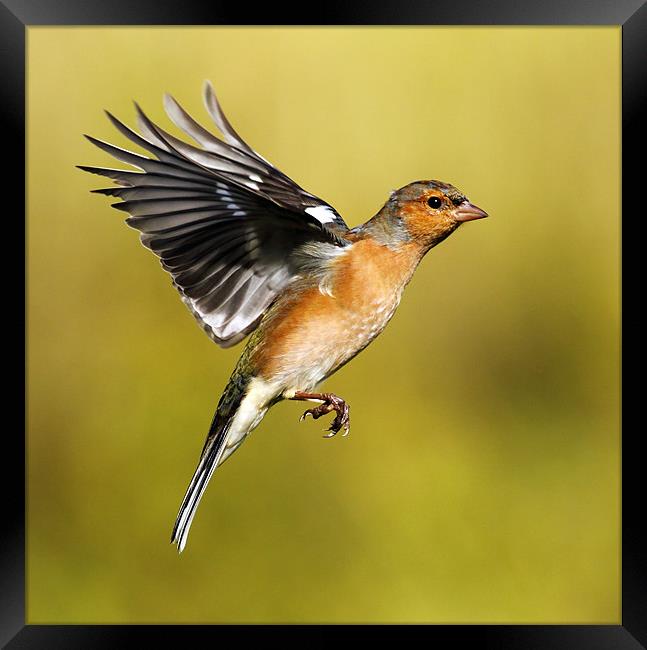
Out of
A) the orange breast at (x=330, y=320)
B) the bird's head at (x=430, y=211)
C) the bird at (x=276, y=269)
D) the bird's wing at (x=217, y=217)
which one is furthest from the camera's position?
the bird's head at (x=430, y=211)

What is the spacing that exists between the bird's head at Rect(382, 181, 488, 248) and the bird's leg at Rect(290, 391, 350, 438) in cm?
52

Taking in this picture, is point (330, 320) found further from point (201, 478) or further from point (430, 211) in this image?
point (201, 478)

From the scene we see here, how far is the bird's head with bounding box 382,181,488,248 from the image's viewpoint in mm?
2662

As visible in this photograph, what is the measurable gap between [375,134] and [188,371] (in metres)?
1.15

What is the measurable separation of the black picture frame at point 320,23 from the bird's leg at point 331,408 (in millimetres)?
703

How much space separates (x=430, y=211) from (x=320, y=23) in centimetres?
61

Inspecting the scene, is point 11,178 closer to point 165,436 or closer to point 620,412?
point 165,436

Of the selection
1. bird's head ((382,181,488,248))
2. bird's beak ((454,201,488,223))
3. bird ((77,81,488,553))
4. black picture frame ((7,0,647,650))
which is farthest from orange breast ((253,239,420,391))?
black picture frame ((7,0,647,650))

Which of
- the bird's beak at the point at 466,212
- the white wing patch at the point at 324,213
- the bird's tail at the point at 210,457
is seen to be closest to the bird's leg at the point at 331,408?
the bird's tail at the point at 210,457

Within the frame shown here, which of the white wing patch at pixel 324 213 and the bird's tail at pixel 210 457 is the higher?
the white wing patch at pixel 324 213

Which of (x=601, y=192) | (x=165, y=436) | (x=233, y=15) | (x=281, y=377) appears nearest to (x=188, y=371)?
(x=165, y=436)

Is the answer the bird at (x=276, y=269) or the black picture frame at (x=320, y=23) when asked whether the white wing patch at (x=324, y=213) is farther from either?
the black picture frame at (x=320, y=23)

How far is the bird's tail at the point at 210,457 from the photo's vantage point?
8.62 ft

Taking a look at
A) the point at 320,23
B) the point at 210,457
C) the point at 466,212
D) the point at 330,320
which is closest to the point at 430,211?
the point at 466,212
